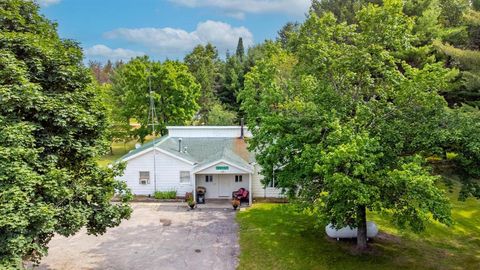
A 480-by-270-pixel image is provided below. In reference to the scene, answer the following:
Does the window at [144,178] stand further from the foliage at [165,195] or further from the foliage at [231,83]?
the foliage at [231,83]

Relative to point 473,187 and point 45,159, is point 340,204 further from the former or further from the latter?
point 45,159

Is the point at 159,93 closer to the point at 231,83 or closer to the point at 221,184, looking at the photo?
the point at 231,83

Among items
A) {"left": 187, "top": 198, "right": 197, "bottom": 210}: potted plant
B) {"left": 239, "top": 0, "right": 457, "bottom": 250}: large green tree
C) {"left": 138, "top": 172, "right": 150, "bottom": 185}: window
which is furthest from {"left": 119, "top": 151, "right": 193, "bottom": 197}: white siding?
{"left": 239, "top": 0, "right": 457, "bottom": 250}: large green tree

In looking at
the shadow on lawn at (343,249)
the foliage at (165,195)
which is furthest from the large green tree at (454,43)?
the foliage at (165,195)

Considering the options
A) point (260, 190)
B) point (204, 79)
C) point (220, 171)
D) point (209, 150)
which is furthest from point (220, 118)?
point (220, 171)

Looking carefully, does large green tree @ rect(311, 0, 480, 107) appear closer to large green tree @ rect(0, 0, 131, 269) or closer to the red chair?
the red chair
